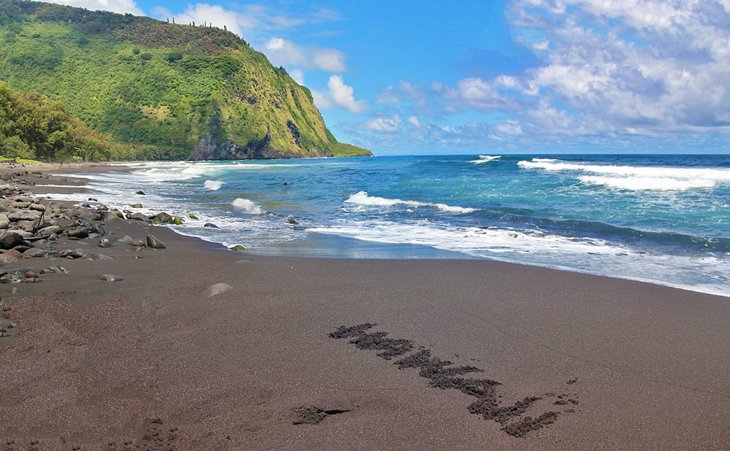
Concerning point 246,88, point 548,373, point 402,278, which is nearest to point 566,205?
point 402,278

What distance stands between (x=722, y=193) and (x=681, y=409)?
2322 cm

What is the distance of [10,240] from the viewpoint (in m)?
9.59

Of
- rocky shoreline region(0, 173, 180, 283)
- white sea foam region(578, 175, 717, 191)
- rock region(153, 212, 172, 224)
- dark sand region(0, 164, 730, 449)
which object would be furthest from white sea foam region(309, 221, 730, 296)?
white sea foam region(578, 175, 717, 191)

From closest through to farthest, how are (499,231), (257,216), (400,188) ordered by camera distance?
(499,231) < (257,216) < (400,188)

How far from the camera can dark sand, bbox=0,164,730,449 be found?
12.1 ft

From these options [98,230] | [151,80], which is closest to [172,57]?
[151,80]

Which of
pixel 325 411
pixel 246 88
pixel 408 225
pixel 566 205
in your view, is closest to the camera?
pixel 325 411

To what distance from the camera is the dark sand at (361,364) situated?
369 cm

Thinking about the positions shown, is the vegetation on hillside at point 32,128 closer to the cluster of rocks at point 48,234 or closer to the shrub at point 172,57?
the cluster of rocks at point 48,234

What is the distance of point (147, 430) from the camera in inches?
142

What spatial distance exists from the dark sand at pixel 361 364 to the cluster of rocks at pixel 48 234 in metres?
1.34

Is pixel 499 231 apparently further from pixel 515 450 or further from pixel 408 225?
pixel 515 450

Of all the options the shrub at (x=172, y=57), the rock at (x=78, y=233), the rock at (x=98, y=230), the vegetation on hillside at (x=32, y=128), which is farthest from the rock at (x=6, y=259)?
the shrub at (x=172, y=57)

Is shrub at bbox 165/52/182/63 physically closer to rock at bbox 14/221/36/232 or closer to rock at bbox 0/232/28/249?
rock at bbox 14/221/36/232
